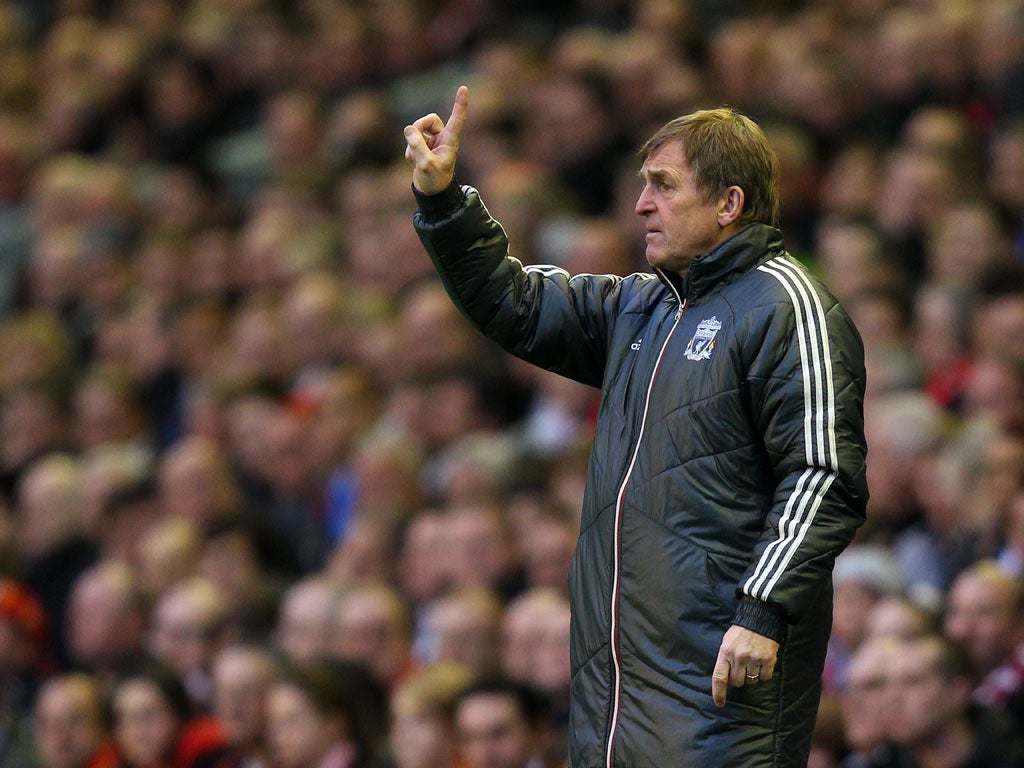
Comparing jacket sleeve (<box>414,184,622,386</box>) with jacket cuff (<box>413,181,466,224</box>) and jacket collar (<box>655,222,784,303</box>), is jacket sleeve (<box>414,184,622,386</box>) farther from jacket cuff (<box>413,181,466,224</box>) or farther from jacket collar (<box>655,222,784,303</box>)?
jacket collar (<box>655,222,784,303</box>)

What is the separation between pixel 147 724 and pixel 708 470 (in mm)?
3750

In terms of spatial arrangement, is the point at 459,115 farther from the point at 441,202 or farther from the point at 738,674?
the point at 738,674

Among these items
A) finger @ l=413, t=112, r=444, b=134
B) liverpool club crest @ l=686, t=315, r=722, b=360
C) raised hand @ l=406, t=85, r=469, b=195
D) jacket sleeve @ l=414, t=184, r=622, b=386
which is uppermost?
finger @ l=413, t=112, r=444, b=134

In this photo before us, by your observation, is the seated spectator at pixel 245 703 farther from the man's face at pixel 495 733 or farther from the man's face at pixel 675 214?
the man's face at pixel 675 214

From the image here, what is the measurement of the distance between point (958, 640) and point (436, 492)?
2667 millimetres

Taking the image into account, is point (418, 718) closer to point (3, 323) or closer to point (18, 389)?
point (18, 389)

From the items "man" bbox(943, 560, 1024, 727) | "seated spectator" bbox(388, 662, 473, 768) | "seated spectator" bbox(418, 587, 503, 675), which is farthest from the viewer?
"seated spectator" bbox(418, 587, 503, 675)

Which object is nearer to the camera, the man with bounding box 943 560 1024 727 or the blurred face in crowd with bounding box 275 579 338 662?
the man with bounding box 943 560 1024 727

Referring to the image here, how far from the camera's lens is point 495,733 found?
562 cm

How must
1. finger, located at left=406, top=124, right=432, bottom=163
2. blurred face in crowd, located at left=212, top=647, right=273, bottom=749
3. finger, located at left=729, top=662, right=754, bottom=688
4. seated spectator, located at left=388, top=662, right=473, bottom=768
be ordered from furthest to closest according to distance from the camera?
1. blurred face in crowd, located at left=212, top=647, right=273, bottom=749
2. seated spectator, located at left=388, top=662, right=473, bottom=768
3. finger, located at left=406, top=124, right=432, bottom=163
4. finger, located at left=729, top=662, right=754, bottom=688

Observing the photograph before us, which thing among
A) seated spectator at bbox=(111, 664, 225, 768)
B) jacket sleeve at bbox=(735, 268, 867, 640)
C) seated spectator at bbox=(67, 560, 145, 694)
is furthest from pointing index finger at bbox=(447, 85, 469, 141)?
seated spectator at bbox=(67, 560, 145, 694)

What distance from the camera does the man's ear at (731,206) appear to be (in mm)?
3482

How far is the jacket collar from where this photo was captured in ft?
11.3

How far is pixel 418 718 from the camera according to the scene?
18.8 ft
